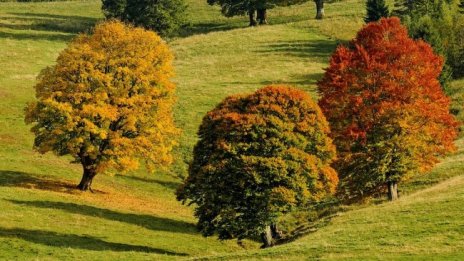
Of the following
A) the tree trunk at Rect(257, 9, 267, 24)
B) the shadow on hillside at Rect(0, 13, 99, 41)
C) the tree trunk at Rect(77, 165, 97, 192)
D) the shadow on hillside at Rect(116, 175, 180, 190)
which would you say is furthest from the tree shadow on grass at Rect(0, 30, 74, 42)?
the tree trunk at Rect(77, 165, 97, 192)

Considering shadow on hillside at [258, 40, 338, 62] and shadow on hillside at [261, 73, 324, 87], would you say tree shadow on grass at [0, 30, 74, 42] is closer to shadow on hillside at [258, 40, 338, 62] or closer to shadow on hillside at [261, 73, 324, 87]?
shadow on hillside at [258, 40, 338, 62]

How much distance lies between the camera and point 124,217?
184ft

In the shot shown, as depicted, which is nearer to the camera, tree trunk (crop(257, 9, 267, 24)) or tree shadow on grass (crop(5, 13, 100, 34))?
tree shadow on grass (crop(5, 13, 100, 34))

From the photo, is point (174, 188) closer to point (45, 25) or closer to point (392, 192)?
point (392, 192)

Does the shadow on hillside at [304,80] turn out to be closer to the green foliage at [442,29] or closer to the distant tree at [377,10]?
the green foliage at [442,29]

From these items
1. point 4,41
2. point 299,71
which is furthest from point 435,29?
point 4,41

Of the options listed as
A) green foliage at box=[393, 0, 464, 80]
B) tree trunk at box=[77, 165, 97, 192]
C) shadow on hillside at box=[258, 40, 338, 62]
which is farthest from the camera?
shadow on hillside at box=[258, 40, 338, 62]

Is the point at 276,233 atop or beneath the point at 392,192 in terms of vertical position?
beneath

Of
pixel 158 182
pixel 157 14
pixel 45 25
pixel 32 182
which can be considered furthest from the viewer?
pixel 45 25

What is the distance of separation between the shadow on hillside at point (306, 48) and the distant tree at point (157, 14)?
20.0 m

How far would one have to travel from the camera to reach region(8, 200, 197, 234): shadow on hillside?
54.0 meters

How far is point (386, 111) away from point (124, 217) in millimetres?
21859

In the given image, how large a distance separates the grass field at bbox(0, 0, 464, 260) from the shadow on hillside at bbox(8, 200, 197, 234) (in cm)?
10

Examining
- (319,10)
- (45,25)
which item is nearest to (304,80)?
(319,10)
